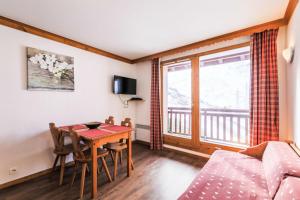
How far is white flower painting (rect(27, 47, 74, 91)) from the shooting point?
2.37 metres

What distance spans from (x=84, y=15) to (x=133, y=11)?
28.0 inches

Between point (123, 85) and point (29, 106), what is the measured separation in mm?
1999

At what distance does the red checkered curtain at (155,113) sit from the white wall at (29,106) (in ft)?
4.79

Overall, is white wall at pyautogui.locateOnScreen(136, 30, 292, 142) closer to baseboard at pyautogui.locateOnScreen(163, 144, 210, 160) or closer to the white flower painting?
baseboard at pyautogui.locateOnScreen(163, 144, 210, 160)

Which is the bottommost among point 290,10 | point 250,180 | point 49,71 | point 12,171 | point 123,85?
point 12,171

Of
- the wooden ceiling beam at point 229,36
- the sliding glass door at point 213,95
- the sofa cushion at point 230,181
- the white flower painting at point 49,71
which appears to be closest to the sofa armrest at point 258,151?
the sofa cushion at point 230,181

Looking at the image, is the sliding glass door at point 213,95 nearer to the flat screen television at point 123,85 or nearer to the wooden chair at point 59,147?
the flat screen television at point 123,85

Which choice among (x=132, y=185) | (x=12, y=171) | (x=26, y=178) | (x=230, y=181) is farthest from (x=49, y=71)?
(x=230, y=181)

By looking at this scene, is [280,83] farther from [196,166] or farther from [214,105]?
[196,166]

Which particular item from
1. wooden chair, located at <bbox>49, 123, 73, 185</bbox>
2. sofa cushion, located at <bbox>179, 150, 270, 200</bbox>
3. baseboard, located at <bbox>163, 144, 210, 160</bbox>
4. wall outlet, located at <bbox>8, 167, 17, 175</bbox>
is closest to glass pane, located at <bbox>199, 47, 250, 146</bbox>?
baseboard, located at <bbox>163, 144, 210, 160</bbox>

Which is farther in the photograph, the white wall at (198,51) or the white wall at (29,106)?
the white wall at (198,51)

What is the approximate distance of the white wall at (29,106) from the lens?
213 cm

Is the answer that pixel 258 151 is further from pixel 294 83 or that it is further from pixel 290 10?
pixel 290 10

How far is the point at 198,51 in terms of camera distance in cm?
315
